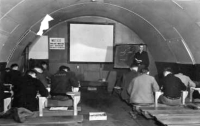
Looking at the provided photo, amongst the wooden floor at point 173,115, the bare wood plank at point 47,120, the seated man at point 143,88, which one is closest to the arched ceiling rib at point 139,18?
the seated man at point 143,88

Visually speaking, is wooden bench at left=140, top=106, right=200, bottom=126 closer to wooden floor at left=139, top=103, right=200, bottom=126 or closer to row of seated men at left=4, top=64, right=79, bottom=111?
wooden floor at left=139, top=103, right=200, bottom=126

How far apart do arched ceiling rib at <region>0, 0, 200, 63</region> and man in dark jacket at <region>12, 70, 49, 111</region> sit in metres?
1.81

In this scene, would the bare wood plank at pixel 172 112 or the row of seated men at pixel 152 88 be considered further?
the row of seated men at pixel 152 88

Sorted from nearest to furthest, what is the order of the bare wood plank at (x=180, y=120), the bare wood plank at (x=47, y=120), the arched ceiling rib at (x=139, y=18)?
the bare wood plank at (x=180, y=120)
the bare wood plank at (x=47, y=120)
the arched ceiling rib at (x=139, y=18)

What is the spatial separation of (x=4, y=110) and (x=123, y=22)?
6.32 m

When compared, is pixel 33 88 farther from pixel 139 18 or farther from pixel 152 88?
pixel 139 18

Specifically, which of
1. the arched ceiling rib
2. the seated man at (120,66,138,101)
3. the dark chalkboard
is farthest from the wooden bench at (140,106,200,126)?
the dark chalkboard

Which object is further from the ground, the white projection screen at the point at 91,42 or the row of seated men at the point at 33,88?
the white projection screen at the point at 91,42

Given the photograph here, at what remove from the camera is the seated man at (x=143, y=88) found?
4.64 meters

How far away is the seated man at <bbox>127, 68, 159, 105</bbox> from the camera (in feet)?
15.2

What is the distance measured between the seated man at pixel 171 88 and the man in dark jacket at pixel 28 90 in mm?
2970

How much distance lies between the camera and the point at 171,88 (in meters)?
4.63

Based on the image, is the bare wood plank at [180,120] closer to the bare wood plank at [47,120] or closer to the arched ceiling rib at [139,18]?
the bare wood plank at [47,120]

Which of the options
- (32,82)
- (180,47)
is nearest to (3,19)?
(32,82)
